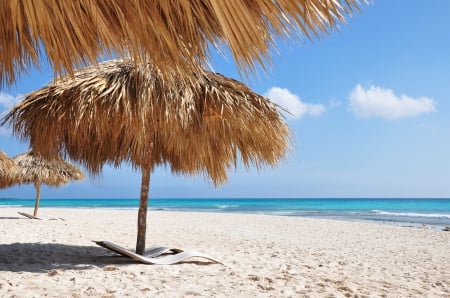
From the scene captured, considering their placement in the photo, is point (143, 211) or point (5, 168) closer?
point (143, 211)

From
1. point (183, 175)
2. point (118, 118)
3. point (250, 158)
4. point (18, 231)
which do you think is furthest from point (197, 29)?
point (18, 231)

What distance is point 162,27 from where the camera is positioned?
155 centimetres

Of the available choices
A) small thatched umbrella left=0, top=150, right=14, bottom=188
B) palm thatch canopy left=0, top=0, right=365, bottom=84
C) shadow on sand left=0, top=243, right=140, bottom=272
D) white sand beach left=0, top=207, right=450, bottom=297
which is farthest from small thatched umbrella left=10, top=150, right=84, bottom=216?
palm thatch canopy left=0, top=0, right=365, bottom=84

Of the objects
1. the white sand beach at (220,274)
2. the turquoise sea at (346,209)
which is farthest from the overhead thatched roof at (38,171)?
the turquoise sea at (346,209)

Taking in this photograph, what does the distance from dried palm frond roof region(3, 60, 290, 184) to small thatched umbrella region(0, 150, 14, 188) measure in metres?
5.18

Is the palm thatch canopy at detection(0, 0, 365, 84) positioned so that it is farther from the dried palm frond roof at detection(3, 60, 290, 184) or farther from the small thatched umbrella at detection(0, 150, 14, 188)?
the small thatched umbrella at detection(0, 150, 14, 188)

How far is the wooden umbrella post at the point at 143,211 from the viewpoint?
198 inches

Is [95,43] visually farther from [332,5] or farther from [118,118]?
[118,118]

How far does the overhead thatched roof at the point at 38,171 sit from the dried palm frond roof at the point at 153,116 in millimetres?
8000

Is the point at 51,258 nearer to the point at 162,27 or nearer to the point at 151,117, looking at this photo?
the point at 151,117

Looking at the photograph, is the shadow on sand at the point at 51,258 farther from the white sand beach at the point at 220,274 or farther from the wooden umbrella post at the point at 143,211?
the wooden umbrella post at the point at 143,211

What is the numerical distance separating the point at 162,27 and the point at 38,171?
12.1 m

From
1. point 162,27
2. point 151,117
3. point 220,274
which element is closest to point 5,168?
point 151,117

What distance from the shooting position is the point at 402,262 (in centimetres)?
621
